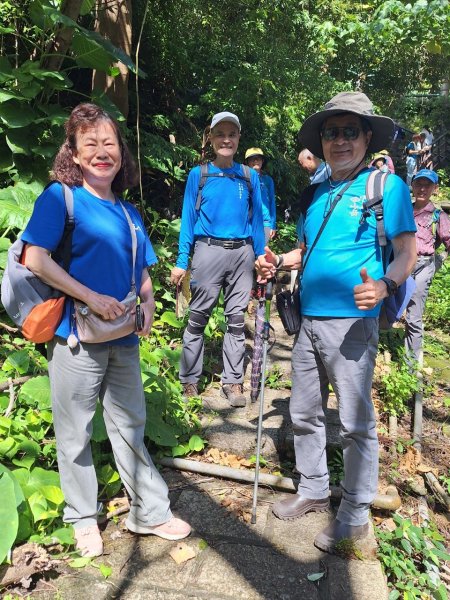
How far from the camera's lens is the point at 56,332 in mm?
2184

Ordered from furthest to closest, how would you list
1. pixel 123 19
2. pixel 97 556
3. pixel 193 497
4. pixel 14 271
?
pixel 123 19, pixel 193 497, pixel 97 556, pixel 14 271

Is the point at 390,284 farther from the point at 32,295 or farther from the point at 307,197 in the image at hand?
the point at 32,295

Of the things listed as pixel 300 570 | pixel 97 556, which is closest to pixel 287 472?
pixel 300 570

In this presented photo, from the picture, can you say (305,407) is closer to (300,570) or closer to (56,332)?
(300,570)

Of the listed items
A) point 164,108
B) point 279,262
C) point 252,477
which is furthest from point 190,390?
point 164,108

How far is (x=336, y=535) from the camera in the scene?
2.55 m

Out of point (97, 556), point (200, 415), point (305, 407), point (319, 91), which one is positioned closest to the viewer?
point (97, 556)

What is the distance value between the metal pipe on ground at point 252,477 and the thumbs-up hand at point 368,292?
53.4 inches

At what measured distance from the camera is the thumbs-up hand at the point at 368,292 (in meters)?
2.22

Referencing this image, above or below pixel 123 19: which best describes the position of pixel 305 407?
below

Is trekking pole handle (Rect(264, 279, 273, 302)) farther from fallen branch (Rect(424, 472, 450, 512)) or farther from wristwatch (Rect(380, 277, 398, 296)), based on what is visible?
fallen branch (Rect(424, 472, 450, 512))

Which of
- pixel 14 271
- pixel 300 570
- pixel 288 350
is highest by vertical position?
pixel 14 271

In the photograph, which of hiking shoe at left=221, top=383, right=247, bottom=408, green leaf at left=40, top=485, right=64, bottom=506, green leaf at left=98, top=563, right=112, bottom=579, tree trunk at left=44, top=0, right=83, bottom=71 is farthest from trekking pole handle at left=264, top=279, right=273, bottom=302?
tree trunk at left=44, top=0, right=83, bottom=71

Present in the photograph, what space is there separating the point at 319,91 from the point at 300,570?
9905mm
